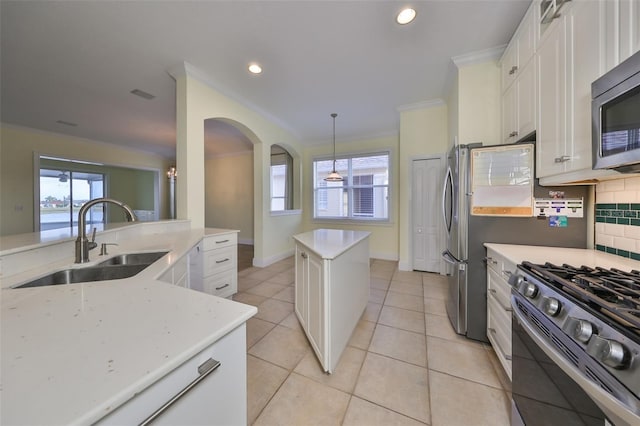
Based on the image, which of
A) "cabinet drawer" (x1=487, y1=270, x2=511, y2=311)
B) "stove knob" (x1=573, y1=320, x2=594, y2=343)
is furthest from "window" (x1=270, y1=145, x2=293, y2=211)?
"stove knob" (x1=573, y1=320, x2=594, y2=343)

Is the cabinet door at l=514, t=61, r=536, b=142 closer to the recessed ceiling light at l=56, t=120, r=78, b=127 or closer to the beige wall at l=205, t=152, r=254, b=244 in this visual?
the beige wall at l=205, t=152, r=254, b=244

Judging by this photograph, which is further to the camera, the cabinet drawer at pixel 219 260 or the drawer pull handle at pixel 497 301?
the cabinet drawer at pixel 219 260

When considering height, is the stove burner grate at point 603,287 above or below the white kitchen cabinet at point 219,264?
above

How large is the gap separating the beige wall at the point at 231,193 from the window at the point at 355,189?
85.0 inches

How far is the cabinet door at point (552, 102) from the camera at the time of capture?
Result: 4.68ft

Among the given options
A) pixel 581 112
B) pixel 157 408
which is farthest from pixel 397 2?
pixel 157 408

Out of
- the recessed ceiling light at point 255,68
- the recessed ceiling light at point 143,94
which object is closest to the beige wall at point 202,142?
the recessed ceiling light at point 255,68

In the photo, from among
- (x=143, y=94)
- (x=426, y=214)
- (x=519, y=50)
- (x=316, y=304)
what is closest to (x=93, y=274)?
(x=316, y=304)

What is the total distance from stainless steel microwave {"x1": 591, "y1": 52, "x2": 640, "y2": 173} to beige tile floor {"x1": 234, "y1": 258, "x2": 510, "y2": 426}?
1.44 metres

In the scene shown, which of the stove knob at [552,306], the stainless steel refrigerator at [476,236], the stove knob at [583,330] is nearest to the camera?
the stove knob at [583,330]

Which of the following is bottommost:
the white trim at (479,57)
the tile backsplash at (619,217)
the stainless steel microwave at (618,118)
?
the tile backsplash at (619,217)

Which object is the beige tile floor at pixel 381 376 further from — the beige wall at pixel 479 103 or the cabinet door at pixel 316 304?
the beige wall at pixel 479 103

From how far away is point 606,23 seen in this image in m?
1.12

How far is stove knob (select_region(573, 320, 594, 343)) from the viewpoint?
0.71m
